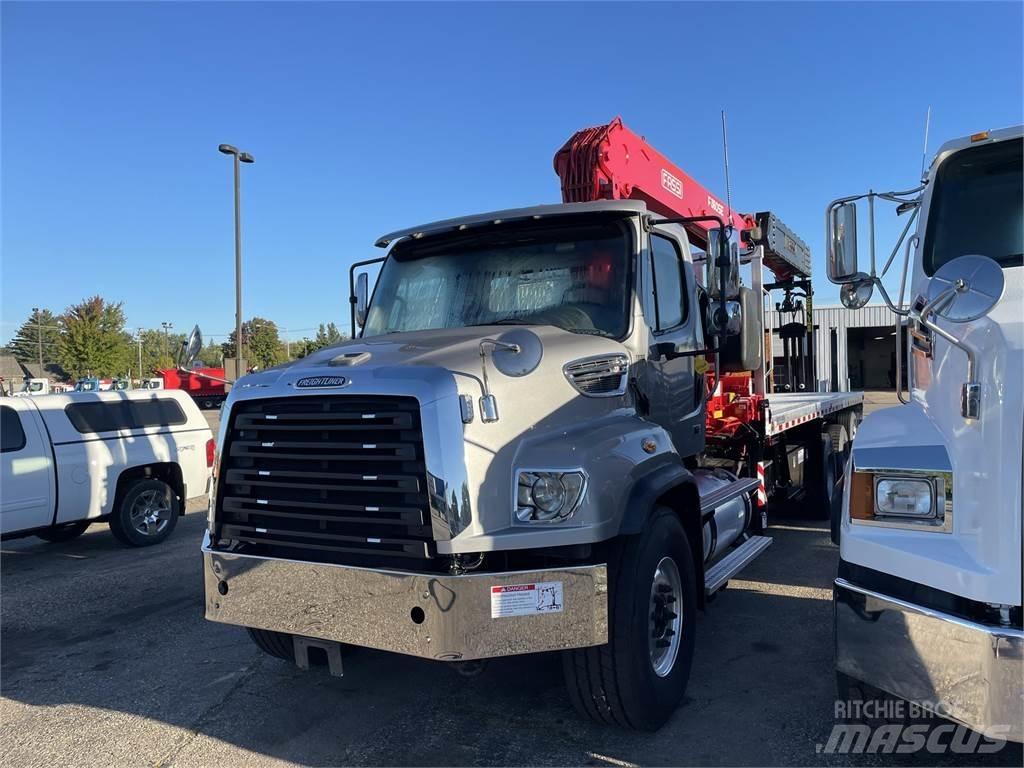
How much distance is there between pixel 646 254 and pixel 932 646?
242cm

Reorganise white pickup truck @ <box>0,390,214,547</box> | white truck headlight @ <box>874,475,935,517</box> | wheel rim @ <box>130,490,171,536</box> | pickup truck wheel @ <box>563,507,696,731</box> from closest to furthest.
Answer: white truck headlight @ <box>874,475,935,517</box>, pickup truck wheel @ <box>563,507,696,731</box>, white pickup truck @ <box>0,390,214,547</box>, wheel rim @ <box>130,490,171,536</box>

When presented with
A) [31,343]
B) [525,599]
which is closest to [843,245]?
[525,599]

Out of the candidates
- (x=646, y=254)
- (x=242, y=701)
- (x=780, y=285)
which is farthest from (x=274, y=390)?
(x=780, y=285)

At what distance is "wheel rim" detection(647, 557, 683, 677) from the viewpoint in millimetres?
3523

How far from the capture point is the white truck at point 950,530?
95.6 inches

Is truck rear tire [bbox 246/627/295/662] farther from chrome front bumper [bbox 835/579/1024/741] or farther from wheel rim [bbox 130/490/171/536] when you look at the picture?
wheel rim [bbox 130/490/171/536]

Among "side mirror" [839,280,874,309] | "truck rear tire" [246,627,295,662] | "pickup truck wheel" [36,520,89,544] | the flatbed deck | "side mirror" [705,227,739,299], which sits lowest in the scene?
"pickup truck wheel" [36,520,89,544]

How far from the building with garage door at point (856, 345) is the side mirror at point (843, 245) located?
1865 centimetres

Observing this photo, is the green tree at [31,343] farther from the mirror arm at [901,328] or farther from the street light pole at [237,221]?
the mirror arm at [901,328]

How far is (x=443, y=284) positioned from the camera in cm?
451

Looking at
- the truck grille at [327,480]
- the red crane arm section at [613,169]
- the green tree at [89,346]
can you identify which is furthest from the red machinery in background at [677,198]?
the green tree at [89,346]

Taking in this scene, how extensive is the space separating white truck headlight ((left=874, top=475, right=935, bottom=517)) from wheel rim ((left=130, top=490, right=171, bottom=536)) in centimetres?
778

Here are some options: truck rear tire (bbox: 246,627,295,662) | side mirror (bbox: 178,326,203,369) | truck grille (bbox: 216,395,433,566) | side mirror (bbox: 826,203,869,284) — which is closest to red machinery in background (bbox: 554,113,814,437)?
side mirror (bbox: 826,203,869,284)

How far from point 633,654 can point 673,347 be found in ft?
6.21
